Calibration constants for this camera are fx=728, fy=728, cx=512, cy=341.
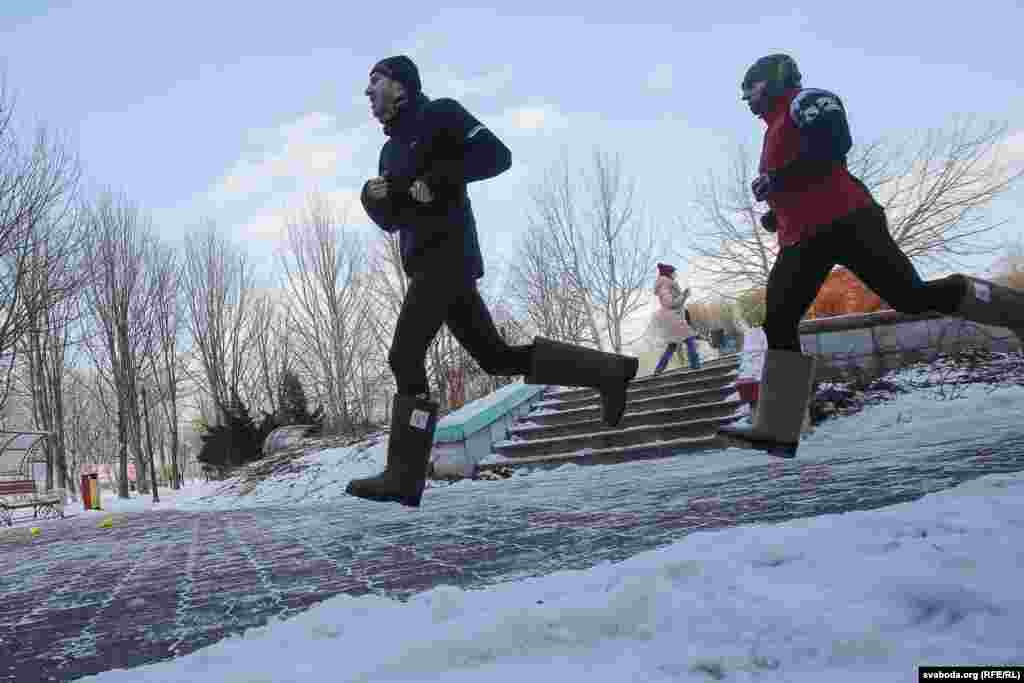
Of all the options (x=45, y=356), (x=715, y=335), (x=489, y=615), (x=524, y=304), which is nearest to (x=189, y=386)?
(x=45, y=356)

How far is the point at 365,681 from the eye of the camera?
49.2 inches

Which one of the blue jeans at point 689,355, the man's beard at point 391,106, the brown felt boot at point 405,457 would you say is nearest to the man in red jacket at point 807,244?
the brown felt boot at point 405,457

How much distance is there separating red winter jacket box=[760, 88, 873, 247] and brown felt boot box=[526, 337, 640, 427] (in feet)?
2.77

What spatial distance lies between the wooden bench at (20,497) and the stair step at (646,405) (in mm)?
7746

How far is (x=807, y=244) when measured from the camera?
108 inches

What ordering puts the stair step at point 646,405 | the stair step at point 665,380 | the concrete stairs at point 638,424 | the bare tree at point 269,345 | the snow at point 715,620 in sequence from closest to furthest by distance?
the snow at point 715,620 → the concrete stairs at point 638,424 → the stair step at point 646,405 → the stair step at point 665,380 → the bare tree at point 269,345

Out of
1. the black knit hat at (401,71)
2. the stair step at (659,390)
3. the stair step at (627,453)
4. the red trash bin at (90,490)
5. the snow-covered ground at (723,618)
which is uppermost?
the black knit hat at (401,71)

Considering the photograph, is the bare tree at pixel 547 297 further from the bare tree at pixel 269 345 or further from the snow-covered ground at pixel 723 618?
the snow-covered ground at pixel 723 618

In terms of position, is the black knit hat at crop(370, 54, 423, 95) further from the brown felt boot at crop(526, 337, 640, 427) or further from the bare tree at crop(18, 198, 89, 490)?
the bare tree at crop(18, 198, 89, 490)

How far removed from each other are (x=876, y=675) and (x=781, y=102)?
237 centimetres

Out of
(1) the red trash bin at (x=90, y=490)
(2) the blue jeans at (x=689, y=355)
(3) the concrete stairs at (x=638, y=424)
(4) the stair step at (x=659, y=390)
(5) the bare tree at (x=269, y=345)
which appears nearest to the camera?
(3) the concrete stairs at (x=638, y=424)

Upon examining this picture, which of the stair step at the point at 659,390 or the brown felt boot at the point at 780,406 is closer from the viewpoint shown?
the brown felt boot at the point at 780,406

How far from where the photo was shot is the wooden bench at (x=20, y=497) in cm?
1079

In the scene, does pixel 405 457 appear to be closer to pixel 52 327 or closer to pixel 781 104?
pixel 781 104
